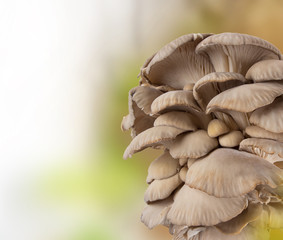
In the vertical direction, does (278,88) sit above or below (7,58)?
below

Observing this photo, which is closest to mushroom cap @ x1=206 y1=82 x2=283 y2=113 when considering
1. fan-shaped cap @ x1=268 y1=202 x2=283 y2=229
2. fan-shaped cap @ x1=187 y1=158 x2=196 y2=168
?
fan-shaped cap @ x1=187 y1=158 x2=196 y2=168

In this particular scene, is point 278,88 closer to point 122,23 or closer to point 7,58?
point 122,23

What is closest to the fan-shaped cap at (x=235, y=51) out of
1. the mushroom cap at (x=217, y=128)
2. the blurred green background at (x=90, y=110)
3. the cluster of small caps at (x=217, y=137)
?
the cluster of small caps at (x=217, y=137)

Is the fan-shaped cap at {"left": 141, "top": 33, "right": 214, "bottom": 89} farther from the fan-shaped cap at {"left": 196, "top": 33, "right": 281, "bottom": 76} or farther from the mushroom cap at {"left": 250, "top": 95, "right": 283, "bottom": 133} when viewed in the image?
the mushroom cap at {"left": 250, "top": 95, "right": 283, "bottom": 133}

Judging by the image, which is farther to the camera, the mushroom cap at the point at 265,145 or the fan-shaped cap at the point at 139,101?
the fan-shaped cap at the point at 139,101

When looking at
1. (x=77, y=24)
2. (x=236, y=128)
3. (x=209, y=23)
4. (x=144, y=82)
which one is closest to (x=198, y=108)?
(x=236, y=128)

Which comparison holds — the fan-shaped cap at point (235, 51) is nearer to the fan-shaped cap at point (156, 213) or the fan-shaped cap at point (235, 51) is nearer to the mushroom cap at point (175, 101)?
the mushroom cap at point (175, 101)

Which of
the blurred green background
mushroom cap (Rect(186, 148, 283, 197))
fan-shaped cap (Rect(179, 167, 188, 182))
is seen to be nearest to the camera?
mushroom cap (Rect(186, 148, 283, 197))
